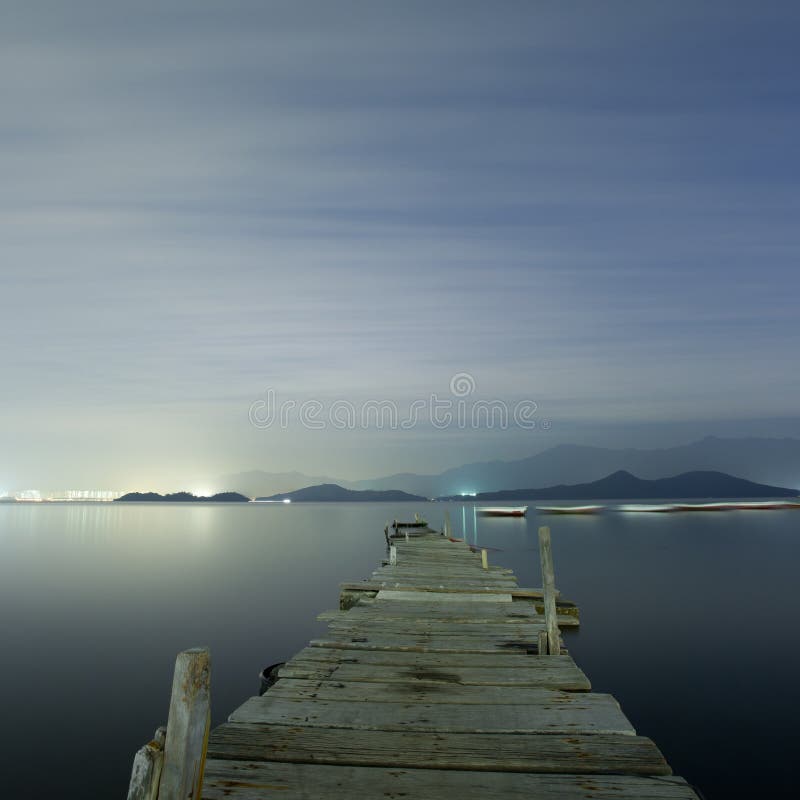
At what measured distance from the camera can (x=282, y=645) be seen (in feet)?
80.7

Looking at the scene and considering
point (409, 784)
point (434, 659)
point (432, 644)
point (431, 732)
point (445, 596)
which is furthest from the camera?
point (445, 596)

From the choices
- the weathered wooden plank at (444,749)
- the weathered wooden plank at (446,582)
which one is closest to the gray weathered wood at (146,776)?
the weathered wooden plank at (444,749)

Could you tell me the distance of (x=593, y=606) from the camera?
3194 cm

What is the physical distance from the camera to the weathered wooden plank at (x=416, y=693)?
758 centimetres

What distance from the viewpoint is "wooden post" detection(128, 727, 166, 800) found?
3508 millimetres

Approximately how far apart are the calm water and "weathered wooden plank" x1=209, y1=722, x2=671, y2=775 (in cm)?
848

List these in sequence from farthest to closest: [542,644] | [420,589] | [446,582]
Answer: [446,582] → [420,589] → [542,644]

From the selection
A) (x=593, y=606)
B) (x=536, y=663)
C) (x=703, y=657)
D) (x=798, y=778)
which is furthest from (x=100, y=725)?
(x=593, y=606)

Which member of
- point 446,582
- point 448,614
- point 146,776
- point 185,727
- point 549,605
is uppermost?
point 185,727

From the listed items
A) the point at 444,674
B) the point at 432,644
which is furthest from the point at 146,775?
the point at 432,644

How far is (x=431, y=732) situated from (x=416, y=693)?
57.4 inches

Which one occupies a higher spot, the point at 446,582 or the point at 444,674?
the point at 446,582

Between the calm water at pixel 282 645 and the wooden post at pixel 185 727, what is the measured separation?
1143cm

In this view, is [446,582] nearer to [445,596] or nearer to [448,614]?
[445,596]
